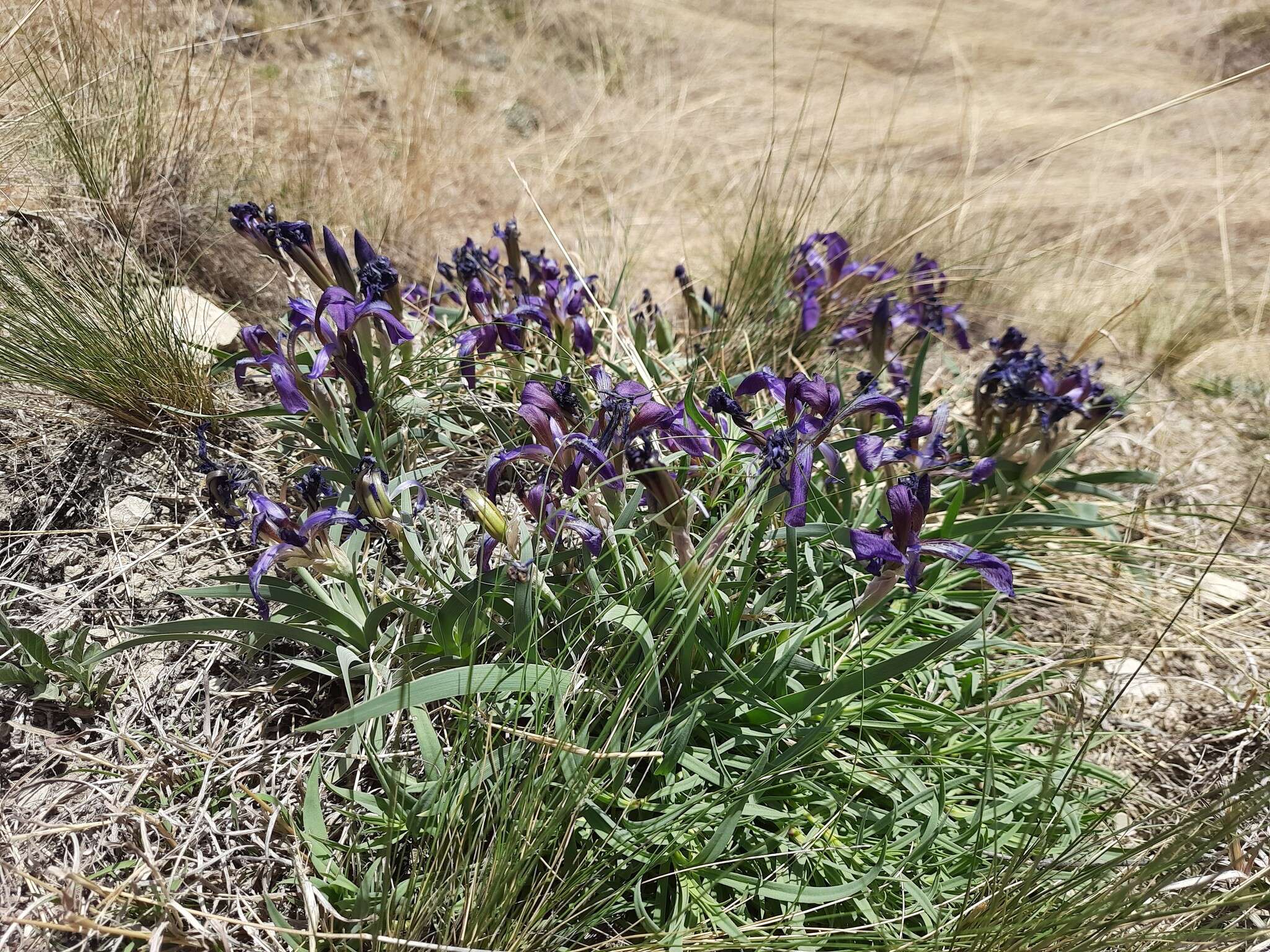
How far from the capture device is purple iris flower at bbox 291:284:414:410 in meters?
1.77

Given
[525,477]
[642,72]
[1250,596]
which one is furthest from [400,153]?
[1250,596]

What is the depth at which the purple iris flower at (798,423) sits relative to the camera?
1.56 m

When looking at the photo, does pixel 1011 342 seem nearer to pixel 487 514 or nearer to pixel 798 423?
pixel 798 423

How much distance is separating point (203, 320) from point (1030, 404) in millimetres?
2551

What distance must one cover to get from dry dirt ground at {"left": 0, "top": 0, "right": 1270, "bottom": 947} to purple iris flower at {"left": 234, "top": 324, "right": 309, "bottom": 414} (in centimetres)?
42

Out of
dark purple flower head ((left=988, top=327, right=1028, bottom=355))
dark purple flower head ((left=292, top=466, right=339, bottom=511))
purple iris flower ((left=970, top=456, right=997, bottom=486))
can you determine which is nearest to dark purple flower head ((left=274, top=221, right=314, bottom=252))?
dark purple flower head ((left=292, top=466, right=339, bottom=511))

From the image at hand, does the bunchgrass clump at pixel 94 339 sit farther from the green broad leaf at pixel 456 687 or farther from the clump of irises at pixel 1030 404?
the clump of irises at pixel 1030 404

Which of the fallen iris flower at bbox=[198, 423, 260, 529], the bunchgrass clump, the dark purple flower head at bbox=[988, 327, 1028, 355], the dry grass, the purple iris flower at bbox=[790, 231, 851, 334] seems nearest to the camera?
the fallen iris flower at bbox=[198, 423, 260, 529]

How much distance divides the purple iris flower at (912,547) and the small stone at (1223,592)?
1356 millimetres

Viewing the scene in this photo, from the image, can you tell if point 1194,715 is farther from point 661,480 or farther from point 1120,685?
point 661,480

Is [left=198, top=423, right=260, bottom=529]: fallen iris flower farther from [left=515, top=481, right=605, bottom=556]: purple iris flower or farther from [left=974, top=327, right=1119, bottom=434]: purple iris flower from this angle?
[left=974, top=327, right=1119, bottom=434]: purple iris flower

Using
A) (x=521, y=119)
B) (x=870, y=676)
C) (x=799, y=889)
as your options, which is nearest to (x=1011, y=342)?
(x=870, y=676)

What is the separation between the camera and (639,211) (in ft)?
15.2

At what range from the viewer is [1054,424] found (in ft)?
7.51
